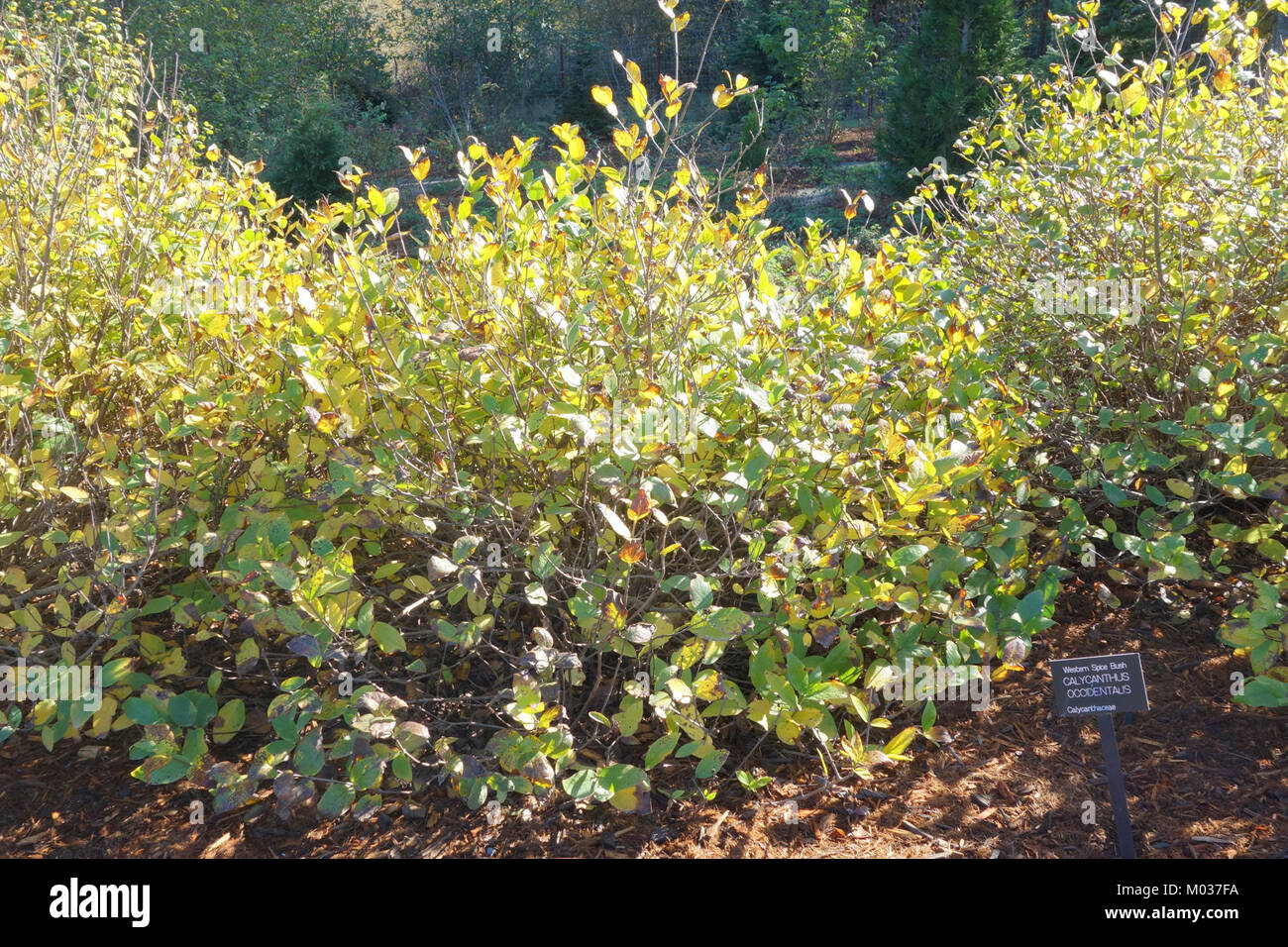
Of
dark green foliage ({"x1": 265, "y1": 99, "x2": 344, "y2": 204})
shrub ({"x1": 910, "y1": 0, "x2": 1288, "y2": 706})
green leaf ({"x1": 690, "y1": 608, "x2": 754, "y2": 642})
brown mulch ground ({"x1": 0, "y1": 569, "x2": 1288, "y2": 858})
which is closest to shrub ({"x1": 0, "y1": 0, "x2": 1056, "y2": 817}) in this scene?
green leaf ({"x1": 690, "y1": 608, "x2": 754, "y2": 642})

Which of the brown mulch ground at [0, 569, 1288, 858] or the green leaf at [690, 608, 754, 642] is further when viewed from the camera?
the brown mulch ground at [0, 569, 1288, 858]

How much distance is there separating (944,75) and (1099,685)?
11427mm

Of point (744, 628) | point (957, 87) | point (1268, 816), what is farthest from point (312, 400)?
point (957, 87)

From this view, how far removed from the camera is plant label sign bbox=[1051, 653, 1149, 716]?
207 cm

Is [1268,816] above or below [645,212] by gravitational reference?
below

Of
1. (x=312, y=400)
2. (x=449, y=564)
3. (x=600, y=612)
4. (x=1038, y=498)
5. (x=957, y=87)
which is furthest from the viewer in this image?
(x=957, y=87)

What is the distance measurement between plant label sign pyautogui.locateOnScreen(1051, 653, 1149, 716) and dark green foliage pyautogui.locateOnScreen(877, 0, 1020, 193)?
10.5m

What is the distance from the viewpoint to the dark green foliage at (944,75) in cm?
1162

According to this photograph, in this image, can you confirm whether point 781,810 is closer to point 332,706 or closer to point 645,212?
point 332,706

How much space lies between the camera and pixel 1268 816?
219cm

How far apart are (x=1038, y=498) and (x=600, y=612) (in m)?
1.42

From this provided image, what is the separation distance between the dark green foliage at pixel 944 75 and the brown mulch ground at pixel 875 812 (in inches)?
405
